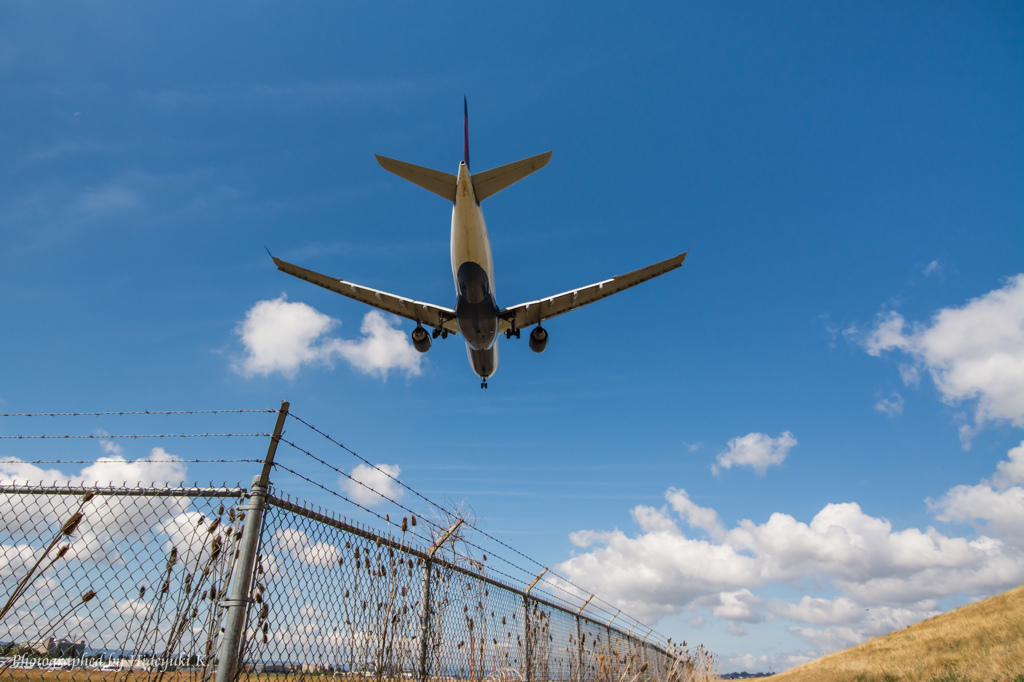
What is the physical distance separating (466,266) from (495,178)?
375 cm

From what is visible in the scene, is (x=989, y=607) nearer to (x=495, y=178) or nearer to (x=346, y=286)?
(x=495, y=178)

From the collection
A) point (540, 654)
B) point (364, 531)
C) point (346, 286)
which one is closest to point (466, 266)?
point (346, 286)

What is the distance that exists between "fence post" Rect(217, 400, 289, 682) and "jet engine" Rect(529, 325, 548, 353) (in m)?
17.1

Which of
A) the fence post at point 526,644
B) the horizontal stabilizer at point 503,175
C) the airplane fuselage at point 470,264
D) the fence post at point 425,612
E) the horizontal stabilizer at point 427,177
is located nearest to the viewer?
the fence post at point 425,612

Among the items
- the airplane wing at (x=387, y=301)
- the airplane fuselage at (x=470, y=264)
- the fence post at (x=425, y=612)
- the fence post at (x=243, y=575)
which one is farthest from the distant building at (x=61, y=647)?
the airplane wing at (x=387, y=301)

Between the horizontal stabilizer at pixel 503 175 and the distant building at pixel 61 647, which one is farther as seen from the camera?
the horizontal stabilizer at pixel 503 175

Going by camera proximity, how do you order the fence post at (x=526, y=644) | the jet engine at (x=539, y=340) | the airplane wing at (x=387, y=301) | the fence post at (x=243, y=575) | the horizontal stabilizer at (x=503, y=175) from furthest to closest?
the jet engine at (x=539, y=340), the airplane wing at (x=387, y=301), the horizontal stabilizer at (x=503, y=175), the fence post at (x=526, y=644), the fence post at (x=243, y=575)

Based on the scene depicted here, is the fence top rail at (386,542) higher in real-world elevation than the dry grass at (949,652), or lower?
higher

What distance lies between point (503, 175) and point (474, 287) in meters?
4.52

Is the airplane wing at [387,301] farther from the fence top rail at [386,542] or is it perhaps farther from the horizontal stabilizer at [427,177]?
the fence top rail at [386,542]

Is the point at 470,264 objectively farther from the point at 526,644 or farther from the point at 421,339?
the point at 526,644

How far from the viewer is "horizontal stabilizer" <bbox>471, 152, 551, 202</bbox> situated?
61.9ft

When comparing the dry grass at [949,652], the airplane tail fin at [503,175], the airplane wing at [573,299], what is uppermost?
the airplane tail fin at [503,175]

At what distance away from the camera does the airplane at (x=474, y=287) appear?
1789 centimetres
